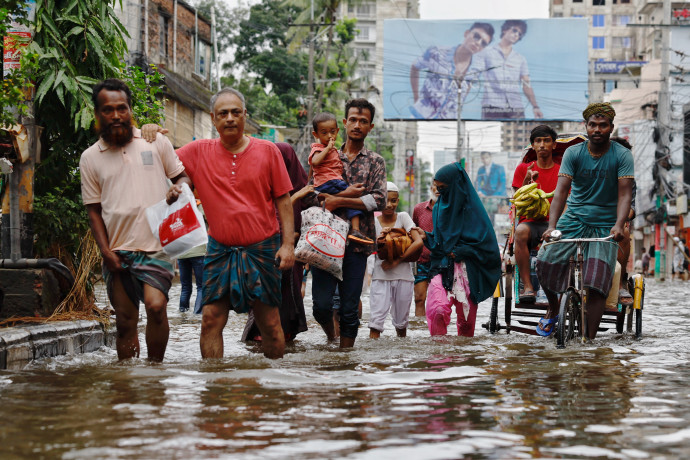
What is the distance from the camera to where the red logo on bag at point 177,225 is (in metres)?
6.01

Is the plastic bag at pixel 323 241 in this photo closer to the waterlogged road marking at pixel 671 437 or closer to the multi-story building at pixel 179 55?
the waterlogged road marking at pixel 671 437

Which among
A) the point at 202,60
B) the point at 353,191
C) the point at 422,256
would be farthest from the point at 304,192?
the point at 202,60

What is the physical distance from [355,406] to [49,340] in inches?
127

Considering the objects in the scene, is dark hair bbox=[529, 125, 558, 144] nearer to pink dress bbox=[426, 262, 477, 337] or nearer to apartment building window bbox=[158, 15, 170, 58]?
pink dress bbox=[426, 262, 477, 337]

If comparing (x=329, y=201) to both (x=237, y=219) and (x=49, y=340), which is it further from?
(x=49, y=340)

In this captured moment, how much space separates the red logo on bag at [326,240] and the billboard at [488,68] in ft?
142

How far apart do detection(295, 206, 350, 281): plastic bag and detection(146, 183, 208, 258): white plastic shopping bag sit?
1.56m

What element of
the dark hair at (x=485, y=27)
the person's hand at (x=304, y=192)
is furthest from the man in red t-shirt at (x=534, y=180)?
the dark hair at (x=485, y=27)

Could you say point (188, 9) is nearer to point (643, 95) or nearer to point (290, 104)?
point (290, 104)

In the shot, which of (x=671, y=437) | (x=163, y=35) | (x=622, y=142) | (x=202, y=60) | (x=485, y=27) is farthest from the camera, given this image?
(x=485, y=27)

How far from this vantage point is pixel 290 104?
186 ft

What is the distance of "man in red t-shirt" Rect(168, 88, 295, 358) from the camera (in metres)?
6.21

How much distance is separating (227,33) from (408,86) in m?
11.4

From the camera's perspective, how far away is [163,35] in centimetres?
3528
